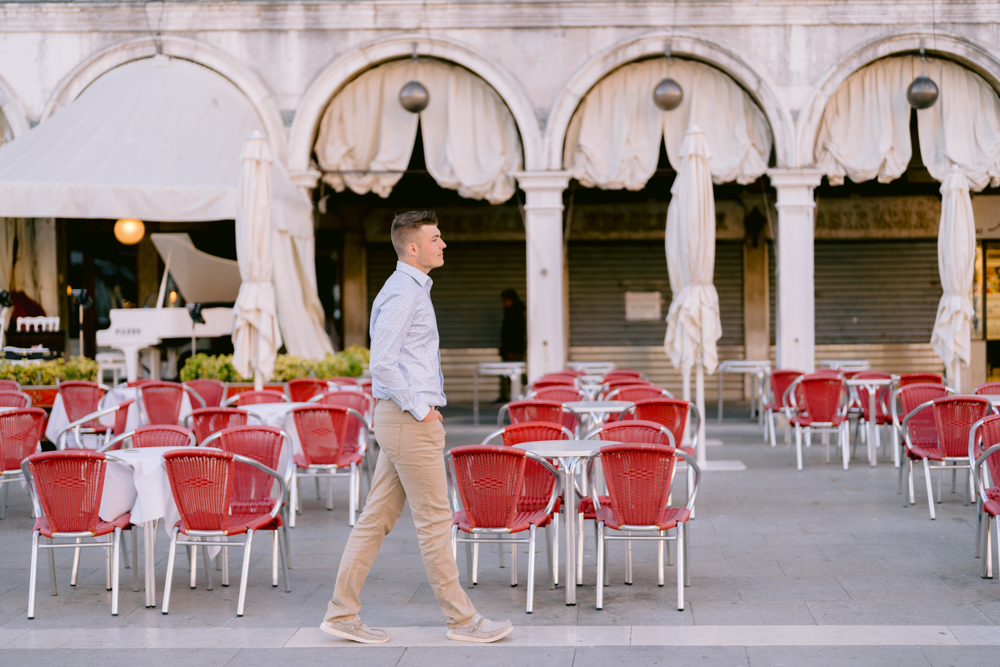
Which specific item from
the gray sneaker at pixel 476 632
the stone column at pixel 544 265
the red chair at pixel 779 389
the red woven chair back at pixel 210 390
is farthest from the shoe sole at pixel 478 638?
the stone column at pixel 544 265

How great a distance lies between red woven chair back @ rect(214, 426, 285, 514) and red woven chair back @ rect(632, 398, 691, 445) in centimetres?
277

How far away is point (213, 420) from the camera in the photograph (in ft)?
26.1

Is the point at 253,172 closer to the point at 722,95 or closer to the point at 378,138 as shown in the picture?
the point at 378,138

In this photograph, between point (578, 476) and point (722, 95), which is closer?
point (578, 476)

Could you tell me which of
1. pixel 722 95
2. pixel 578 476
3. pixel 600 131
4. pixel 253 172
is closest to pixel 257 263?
pixel 253 172

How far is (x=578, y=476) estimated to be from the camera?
9.04 metres

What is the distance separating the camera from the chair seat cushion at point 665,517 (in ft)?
18.4

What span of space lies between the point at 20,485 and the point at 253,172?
3636 mm

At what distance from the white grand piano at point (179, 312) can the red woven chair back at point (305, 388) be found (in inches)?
53.6

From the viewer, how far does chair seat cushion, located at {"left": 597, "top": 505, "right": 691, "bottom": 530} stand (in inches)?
221

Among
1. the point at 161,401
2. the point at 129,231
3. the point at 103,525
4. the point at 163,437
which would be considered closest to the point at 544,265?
the point at 129,231

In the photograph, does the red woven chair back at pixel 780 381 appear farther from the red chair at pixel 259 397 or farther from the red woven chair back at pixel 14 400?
the red woven chair back at pixel 14 400

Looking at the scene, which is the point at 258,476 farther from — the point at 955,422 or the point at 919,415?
→ the point at 919,415

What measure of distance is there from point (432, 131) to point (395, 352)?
417 inches
